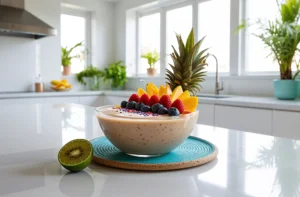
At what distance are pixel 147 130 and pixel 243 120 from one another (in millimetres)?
1859

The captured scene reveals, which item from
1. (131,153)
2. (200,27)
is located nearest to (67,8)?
(200,27)

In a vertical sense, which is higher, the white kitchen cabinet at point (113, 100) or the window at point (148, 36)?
the window at point (148, 36)

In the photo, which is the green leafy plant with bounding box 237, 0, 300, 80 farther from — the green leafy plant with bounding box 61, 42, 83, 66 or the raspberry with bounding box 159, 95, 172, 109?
the green leafy plant with bounding box 61, 42, 83, 66

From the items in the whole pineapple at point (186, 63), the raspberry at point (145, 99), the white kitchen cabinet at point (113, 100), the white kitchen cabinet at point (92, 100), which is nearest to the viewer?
the raspberry at point (145, 99)

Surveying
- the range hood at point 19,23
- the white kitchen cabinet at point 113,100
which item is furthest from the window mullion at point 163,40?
the range hood at point 19,23

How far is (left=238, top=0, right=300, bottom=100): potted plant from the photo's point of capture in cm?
240

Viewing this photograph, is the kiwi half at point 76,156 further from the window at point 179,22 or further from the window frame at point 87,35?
the window frame at point 87,35

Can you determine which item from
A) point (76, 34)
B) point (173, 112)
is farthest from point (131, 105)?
point (76, 34)

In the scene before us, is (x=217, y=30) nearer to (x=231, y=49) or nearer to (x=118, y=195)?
(x=231, y=49)

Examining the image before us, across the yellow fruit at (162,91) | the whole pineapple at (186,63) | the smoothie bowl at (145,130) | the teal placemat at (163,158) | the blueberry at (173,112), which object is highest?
the whole pineapple at (186,63)

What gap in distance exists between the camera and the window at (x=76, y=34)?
184 inches

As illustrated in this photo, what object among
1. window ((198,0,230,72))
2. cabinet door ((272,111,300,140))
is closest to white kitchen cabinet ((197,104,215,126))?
cabinet door ((272,111,300,140))

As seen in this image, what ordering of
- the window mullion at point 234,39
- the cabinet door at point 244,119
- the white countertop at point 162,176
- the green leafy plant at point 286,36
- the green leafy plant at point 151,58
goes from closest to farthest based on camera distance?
the white countertop at point 162,176, the cabinet door at point 244,119, the green leafy plant at point 286,36, the window mullion at point 234,39, the green leafy plant at point 151,58

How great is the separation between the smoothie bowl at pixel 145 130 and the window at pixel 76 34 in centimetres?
426
